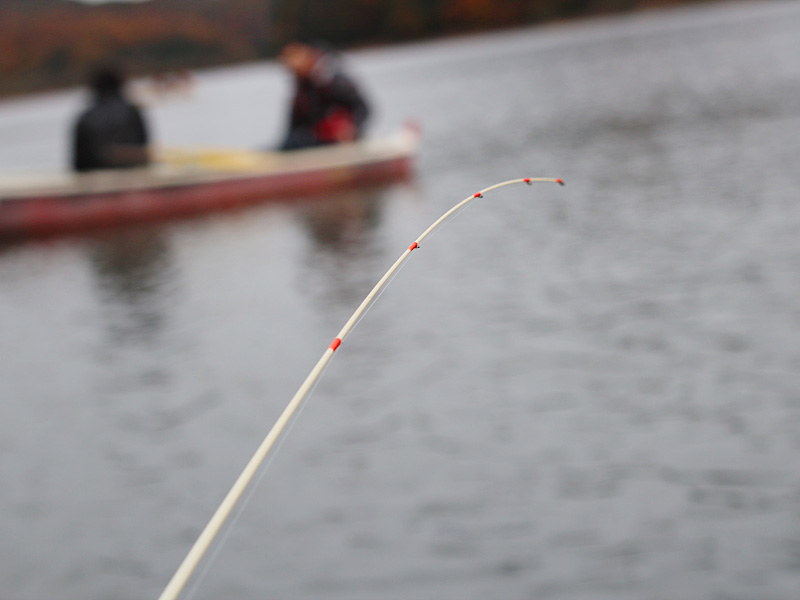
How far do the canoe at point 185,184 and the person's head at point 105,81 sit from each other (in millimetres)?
1201

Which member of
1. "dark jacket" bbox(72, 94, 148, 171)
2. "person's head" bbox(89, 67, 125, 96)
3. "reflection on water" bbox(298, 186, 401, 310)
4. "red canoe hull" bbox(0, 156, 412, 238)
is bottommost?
"reflection on water" bbox(298, 186, 401, 310)

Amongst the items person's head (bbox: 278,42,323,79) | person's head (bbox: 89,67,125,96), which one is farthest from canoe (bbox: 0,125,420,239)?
person's head (bbox: 278,42,323,79)

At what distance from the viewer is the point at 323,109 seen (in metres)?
18.8

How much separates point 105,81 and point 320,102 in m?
3.39

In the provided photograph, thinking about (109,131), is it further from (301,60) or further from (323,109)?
(323,109)

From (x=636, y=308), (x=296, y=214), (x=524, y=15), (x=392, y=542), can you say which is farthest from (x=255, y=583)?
(x=524, y=15)

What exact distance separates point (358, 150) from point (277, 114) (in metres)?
33.2

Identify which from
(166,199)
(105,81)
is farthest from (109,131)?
(166,199)

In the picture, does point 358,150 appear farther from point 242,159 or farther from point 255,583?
point 255,583

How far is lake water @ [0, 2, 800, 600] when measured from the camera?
5.50 meters

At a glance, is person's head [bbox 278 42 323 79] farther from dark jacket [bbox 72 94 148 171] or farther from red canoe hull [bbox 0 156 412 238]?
dark jacket [bbox 72 94 148 171]

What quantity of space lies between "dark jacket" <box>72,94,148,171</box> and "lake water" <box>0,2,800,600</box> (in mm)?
1511

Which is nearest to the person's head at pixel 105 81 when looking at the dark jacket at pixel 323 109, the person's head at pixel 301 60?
the person's head at pixel 301 60

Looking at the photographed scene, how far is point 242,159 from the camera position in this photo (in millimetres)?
18844
